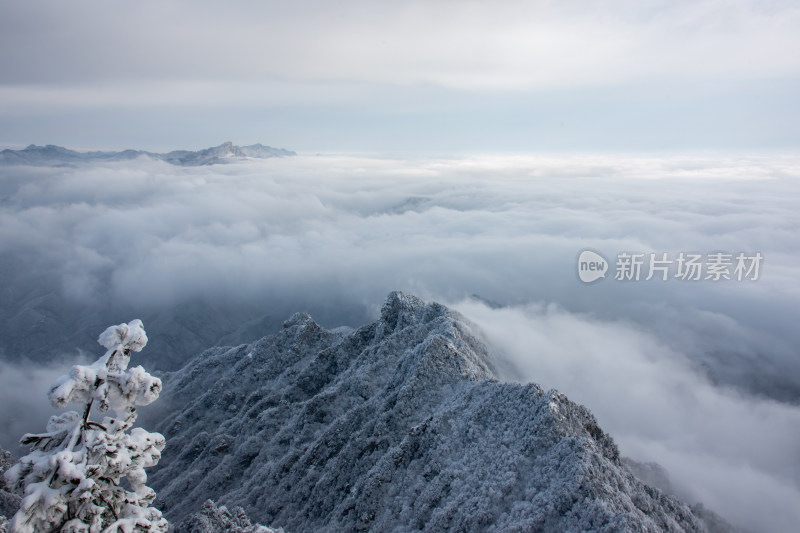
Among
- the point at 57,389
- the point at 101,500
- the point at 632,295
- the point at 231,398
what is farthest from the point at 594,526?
the point at 632,295

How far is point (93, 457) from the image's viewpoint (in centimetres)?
1273

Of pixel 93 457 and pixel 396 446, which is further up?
pixel 93 457

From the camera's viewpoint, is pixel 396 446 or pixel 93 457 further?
pixel 396 446

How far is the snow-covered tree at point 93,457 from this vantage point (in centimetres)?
1192

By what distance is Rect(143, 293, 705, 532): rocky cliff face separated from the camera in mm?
29922

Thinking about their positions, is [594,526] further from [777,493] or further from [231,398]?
[231,398]

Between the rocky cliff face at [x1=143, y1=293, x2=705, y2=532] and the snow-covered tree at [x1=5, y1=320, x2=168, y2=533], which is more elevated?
the snow-covered tree at [x1=5, y1=320, x2=168, y2=533]

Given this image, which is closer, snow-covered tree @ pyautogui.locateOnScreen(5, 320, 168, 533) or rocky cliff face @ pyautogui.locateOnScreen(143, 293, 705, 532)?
snow-covered tree @ pyautogui.locateOnScreen(5, 320, 168, 533)

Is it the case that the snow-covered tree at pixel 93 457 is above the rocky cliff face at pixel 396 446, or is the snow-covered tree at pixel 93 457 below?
above

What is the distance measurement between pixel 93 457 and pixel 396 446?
32547 mm

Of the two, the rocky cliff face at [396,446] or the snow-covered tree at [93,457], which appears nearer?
the snow-covered tree at [93,457]

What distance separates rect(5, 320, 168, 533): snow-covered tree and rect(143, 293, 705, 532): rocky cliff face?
22157 mm

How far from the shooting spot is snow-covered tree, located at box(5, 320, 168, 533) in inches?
469

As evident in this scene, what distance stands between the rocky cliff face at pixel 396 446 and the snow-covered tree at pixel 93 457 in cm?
2216
